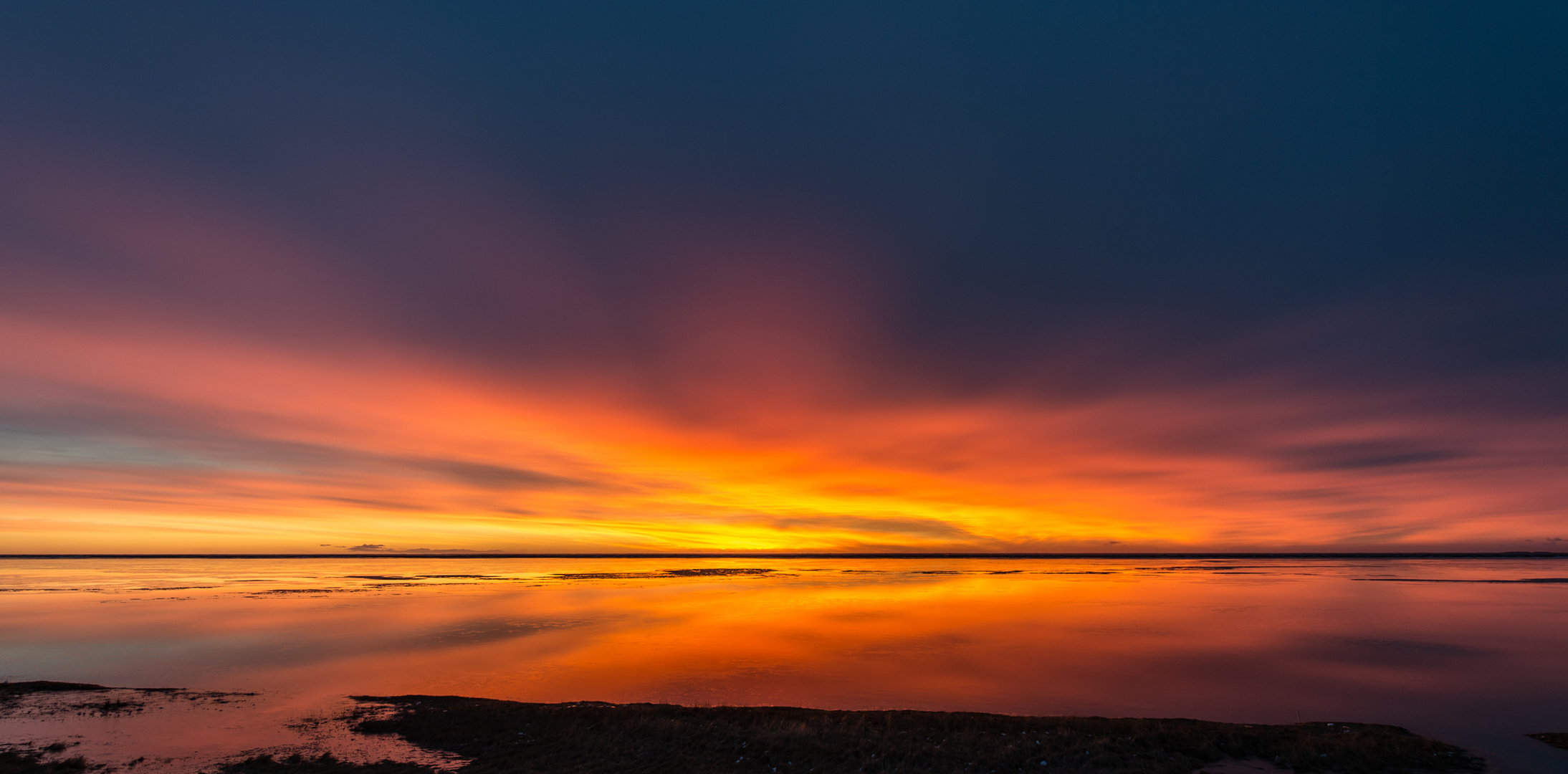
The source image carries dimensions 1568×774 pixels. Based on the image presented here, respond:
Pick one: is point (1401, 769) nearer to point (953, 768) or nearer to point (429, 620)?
point (953, 768)

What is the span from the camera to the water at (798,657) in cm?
2106

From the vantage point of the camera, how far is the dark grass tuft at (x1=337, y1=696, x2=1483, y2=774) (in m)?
16.2

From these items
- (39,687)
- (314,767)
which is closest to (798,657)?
(314,767)

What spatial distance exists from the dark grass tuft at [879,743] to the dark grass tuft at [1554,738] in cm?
305

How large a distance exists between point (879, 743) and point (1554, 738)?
18.7 meters

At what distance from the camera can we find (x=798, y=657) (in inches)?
1253

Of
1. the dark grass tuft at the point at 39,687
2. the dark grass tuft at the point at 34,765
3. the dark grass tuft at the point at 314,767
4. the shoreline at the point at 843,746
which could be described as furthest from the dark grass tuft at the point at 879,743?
the dark grass tuft at the point at 39,687

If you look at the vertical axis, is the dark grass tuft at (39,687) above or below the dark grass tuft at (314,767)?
below

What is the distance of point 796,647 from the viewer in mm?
34500

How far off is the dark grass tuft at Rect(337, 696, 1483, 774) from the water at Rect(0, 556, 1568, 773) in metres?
2.13

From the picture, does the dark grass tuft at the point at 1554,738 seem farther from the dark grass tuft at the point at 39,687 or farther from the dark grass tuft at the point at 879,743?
the dark grass tuft at the point at 39,687

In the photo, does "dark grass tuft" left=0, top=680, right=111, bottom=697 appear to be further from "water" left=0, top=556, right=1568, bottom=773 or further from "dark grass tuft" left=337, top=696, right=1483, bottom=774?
"dark grass tuft" left=337, top=696, right=1483, bottom=774

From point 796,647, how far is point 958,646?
338 inches

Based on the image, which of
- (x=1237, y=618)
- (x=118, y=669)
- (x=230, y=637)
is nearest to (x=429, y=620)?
(x=230, y=637)
